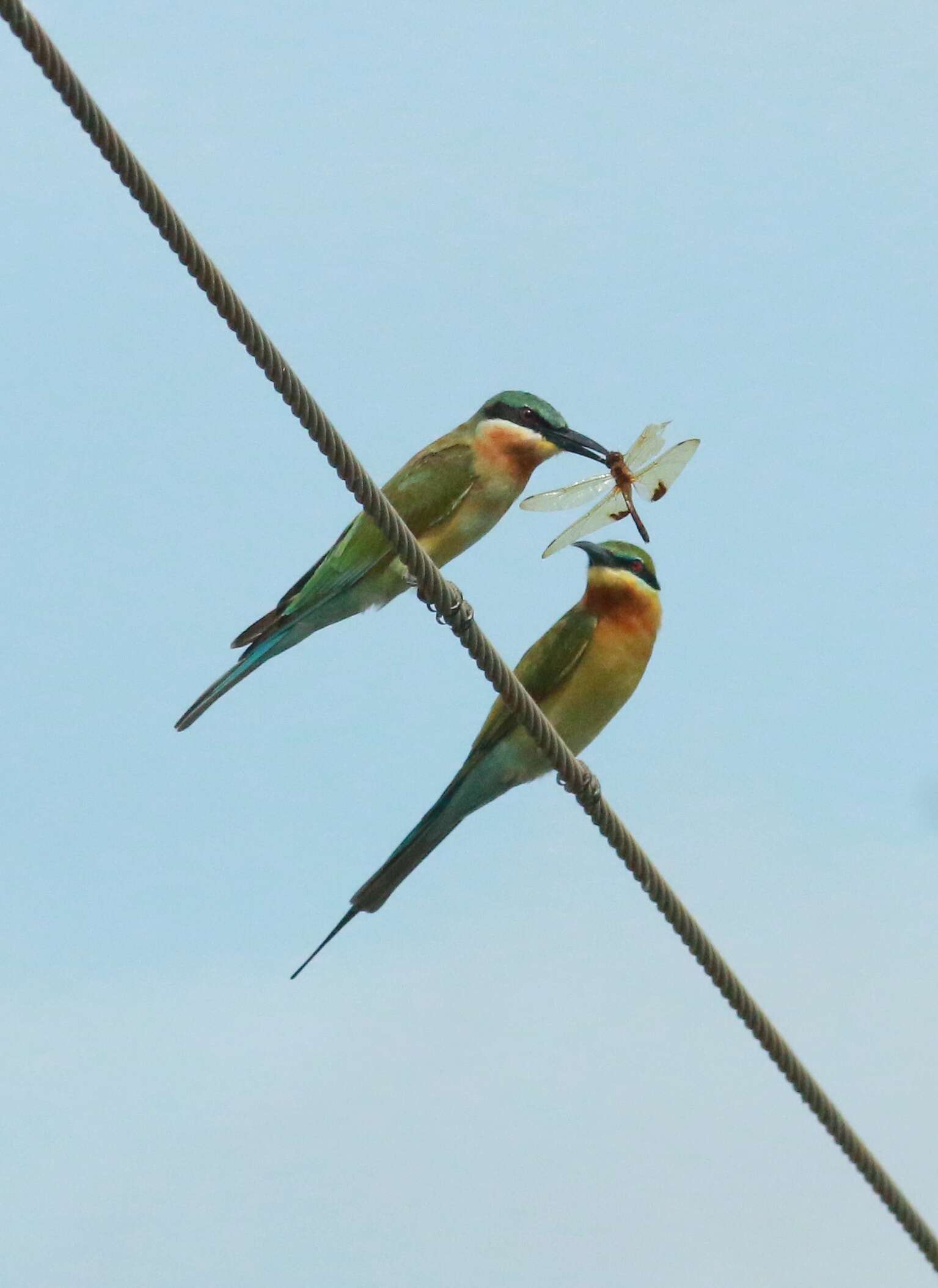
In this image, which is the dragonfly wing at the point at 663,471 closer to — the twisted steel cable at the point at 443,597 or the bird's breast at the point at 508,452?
the bird's breast at the point at 508,452

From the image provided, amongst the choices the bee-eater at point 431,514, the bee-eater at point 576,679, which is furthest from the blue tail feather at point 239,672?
the bee-eater at point 576,679

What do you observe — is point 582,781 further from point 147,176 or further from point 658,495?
point 147,176

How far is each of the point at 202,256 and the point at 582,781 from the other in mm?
2137

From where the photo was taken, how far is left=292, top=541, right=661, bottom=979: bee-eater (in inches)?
219

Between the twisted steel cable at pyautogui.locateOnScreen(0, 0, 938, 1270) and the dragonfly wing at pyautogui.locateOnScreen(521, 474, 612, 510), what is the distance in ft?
4.62

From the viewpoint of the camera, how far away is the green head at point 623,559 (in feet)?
19.2

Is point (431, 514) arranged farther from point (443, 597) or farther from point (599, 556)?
point (443, 597)

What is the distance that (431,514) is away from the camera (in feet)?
19.4

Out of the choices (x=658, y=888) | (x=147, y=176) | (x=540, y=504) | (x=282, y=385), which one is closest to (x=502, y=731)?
(x=540, y=504)

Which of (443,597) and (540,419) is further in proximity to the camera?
(540,419)

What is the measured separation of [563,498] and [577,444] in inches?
9.6

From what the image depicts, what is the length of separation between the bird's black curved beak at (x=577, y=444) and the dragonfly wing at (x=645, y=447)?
8cm

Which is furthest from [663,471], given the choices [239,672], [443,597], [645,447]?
[443,597]

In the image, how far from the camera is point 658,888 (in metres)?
4.11
